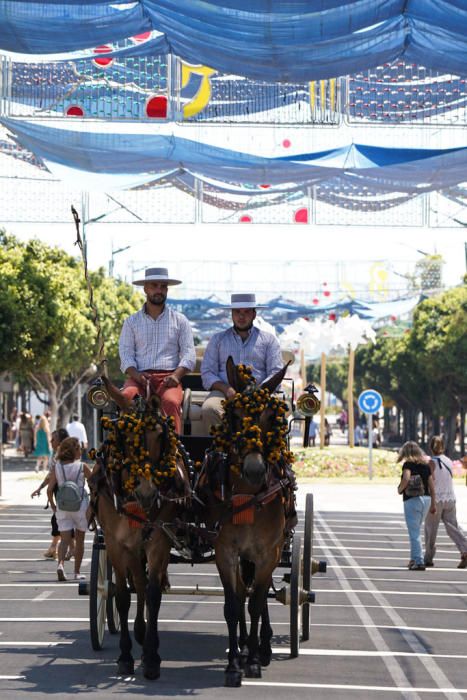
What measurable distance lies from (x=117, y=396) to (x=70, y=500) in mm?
7346

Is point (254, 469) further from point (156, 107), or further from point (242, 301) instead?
point (156, 107)

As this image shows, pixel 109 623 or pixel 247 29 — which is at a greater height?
pixel 247 29

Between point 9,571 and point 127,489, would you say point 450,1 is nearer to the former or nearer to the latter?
point 9,571

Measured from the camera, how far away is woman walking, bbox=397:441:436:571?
70.5 ft

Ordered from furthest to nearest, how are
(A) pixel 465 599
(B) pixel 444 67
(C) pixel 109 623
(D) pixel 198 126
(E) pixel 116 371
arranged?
(E) pixel 116 371 → (D) pixel 198 126 → (B) pixel 444 67 → (A) pixel 465 599 → (C) pixel 109 623

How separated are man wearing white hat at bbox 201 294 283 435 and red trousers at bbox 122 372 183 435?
1.27 feet

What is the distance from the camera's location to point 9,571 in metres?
20.4

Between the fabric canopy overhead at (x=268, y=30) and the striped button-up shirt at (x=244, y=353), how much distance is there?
972 cm

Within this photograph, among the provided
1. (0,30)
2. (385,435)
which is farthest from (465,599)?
(385,435)

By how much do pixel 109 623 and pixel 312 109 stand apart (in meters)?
17.3

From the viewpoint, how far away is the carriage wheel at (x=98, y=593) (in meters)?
12.5

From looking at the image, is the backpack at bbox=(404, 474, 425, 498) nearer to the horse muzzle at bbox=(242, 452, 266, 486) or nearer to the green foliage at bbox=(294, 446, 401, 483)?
the horse muzzle at bbox=(242, 452, 266, 486)

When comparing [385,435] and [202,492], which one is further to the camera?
[385,435]

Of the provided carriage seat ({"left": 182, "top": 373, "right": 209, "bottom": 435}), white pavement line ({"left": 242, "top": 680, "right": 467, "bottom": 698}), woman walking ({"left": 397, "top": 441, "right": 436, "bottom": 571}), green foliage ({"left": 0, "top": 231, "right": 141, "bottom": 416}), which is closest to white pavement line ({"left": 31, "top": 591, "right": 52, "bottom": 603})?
carriage seat ({"left": 182, "top": 373, "right": 209, "bottom": 435})
